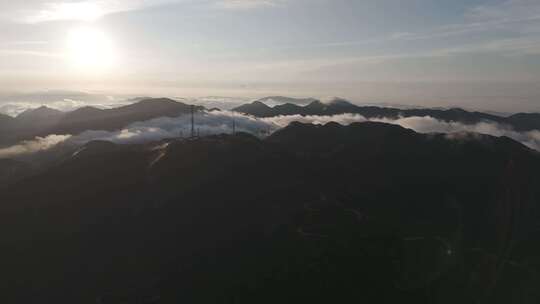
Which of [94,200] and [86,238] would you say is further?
[94,200]

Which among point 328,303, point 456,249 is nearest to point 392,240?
point 456,249

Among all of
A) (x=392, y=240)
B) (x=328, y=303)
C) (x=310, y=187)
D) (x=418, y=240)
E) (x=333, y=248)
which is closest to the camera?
(x=328, y=303)

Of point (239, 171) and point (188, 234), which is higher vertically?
point (239, 171)

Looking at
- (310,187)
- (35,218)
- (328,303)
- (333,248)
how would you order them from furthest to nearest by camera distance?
(310,187), (35,218), (333,248), (328,303)

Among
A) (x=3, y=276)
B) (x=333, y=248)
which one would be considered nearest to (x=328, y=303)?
(x=333, y=248)

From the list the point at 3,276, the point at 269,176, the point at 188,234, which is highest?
the point at 269,176

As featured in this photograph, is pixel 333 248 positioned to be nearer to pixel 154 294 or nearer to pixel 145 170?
pixel 154 294
